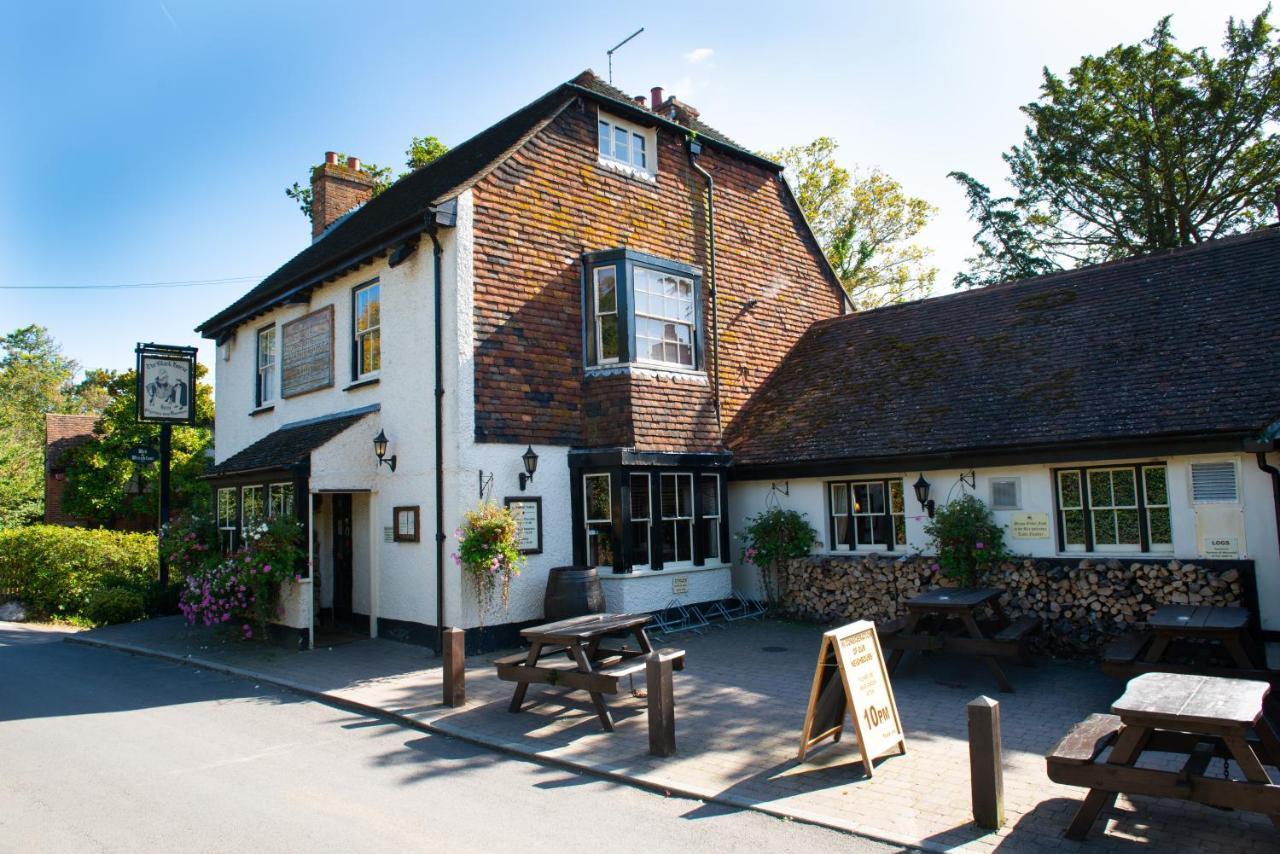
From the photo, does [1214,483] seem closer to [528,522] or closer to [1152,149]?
[528,522]

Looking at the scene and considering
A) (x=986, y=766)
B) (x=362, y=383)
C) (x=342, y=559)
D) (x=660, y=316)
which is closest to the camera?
(x=986, y=766)

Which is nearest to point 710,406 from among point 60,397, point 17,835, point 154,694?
point 154,694

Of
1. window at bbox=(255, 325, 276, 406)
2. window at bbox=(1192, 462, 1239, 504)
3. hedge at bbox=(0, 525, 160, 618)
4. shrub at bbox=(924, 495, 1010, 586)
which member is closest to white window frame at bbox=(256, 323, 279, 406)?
window at bbox=(255, 325, 276, 406)

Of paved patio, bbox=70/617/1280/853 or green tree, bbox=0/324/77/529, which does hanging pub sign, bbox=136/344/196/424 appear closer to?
paved patio, bbox=70/617/1280/853

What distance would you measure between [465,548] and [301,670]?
8.45 feet

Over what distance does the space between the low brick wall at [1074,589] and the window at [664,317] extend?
4511 mm

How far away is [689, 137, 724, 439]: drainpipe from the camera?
15.4m

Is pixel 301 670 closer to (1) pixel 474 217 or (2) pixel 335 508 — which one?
(2) pixel 335 508

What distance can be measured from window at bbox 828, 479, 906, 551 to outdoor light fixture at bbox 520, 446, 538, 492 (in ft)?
15.8

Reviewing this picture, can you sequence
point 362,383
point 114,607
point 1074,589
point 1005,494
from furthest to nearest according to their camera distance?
point 114,607 < point 362,383 < point 1005,494 < point 1074,589

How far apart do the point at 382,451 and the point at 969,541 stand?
8.50 meters

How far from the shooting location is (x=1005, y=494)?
38.4ft

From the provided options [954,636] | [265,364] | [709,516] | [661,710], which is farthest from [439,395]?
[954,636]

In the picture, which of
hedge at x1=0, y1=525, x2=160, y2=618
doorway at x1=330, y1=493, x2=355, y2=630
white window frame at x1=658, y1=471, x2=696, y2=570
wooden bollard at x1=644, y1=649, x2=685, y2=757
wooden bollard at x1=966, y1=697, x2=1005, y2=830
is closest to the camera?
wooden bollard at x1=966, y1=697, x2=1005, y2=830
